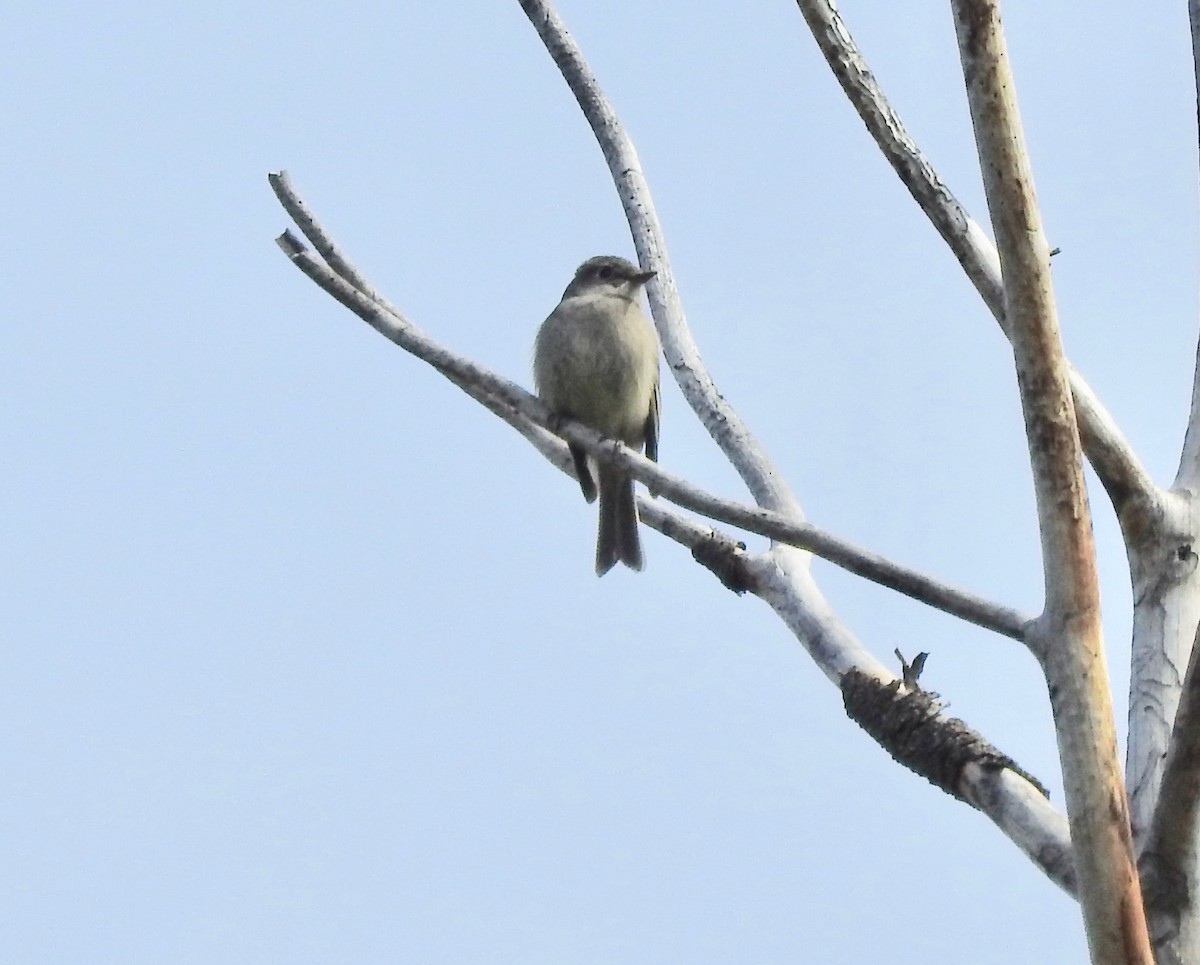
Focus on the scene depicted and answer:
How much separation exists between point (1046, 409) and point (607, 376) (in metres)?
4.84

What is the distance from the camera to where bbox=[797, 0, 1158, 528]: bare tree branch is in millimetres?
4180

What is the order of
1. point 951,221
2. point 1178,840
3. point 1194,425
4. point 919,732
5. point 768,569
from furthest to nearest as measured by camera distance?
point 768,569, point 1194,425, point 951,221, point 919,732, point 1178,840

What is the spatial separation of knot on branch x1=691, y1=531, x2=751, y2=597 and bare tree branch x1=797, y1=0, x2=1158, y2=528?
122 cm

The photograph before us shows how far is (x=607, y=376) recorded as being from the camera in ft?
26.7

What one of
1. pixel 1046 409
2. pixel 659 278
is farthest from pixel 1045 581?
pixel 659 278

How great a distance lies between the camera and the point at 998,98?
3.45m

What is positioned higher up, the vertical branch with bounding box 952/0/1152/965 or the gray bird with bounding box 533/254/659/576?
the gray bird with bounding box 533/254/659/576

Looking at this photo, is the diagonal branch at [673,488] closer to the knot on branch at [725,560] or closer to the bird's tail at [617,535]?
the knot on branch at [725,560]

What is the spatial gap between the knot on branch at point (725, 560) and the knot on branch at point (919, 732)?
75 centimetres

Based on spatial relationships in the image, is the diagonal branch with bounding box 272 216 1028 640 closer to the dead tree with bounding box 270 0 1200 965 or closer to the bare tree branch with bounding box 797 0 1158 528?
the dead tree with bounding box 270 0 1200 965

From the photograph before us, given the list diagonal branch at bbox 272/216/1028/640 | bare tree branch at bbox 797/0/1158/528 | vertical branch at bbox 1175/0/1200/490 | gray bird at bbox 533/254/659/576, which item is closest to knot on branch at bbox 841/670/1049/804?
diagonal branch at bbox 272/216/1028/640

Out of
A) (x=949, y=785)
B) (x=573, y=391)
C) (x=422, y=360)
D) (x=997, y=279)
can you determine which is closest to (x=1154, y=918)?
→ (x=949, y=785)

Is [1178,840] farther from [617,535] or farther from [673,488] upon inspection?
[617,535]

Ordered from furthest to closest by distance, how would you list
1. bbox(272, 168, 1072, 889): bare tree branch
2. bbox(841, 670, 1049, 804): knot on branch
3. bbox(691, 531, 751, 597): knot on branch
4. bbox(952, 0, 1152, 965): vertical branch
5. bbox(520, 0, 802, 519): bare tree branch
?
bbox(520, 0, 802, 519): bare tree branch
bbox(691, 531, 751, 597): knot on branch
bbox(841, 670, 1049, 804): knot on branch
bbox(272, 168, 1072, 889): bare tree branch
bbox(952, 0, 1152, 965): vertical branch
